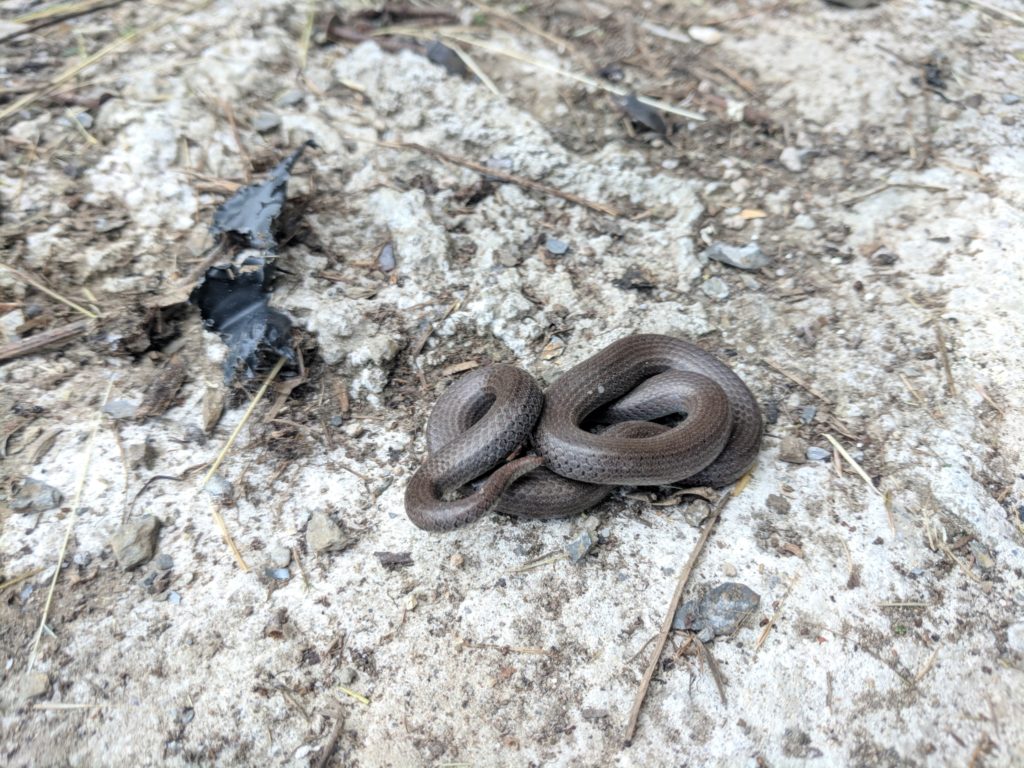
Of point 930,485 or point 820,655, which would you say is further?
point 930,485

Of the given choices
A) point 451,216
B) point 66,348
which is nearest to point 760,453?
point 451,216

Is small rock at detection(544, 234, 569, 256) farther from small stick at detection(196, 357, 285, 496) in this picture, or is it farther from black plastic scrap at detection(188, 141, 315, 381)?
small stick at detection(196, 357, 285, 496)

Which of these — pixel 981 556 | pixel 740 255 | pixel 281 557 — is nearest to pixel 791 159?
pixel 740 255

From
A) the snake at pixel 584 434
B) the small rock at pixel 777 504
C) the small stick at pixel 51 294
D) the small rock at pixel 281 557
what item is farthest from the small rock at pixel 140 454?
the small rock at pixel 777 504

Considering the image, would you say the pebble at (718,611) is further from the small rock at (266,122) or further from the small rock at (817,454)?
the small rock at (266,122)

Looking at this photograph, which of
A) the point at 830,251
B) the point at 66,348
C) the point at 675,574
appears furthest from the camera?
the point at 830,251

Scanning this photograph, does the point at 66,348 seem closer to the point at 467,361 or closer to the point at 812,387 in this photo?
the point at 467,361

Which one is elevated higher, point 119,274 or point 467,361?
point 119,274
